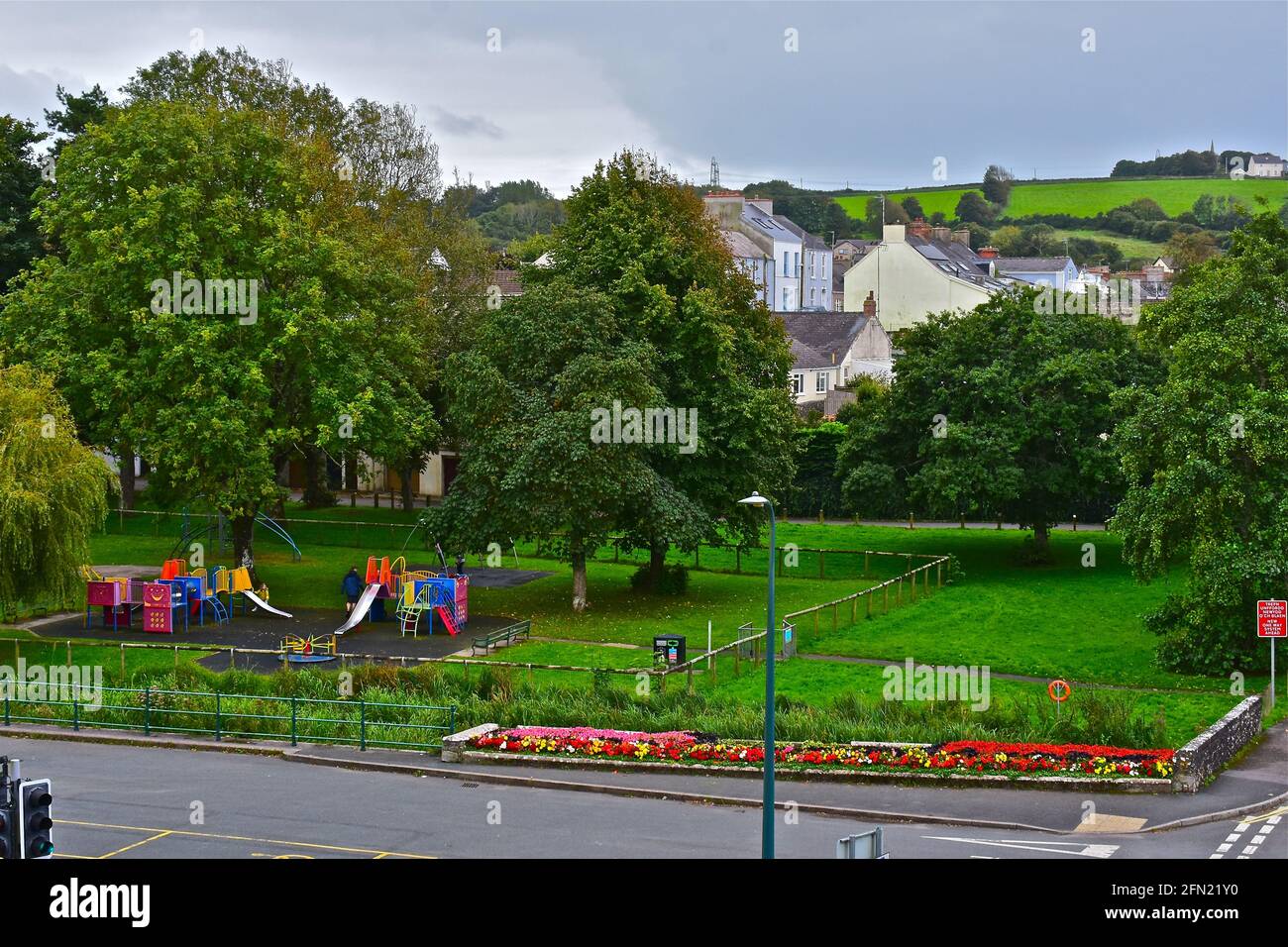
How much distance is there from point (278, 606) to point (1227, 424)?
28.5 meters

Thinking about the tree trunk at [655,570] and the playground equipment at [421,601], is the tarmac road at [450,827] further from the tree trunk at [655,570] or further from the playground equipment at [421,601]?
the tree trunk at [655,570]

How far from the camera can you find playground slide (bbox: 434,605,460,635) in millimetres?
44062

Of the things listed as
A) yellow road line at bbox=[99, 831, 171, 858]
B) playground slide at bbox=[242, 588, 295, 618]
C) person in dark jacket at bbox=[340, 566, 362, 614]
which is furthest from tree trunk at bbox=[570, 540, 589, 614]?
yellow road line at bbox=[99, 831, 171, 858]

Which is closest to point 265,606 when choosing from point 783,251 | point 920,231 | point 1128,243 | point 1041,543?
point 1041,543

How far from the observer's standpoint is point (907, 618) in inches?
1831

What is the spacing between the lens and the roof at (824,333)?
3563 inches

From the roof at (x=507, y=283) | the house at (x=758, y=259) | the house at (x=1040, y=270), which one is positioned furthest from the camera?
the house at (x=1040, y=270)

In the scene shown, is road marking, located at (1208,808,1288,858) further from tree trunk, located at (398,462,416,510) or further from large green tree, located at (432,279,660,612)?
tree trunk, located at (398,462,416,510)

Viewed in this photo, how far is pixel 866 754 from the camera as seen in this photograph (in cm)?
2823

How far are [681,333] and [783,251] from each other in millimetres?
69110

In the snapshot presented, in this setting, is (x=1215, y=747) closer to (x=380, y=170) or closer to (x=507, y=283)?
(x=380, y=170)

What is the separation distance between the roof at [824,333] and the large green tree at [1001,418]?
31.9m

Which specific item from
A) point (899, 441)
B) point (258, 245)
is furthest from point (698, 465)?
point (258, 245)

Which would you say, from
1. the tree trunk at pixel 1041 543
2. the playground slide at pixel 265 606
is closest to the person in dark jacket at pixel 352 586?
the playground slide at pixel 265 606
